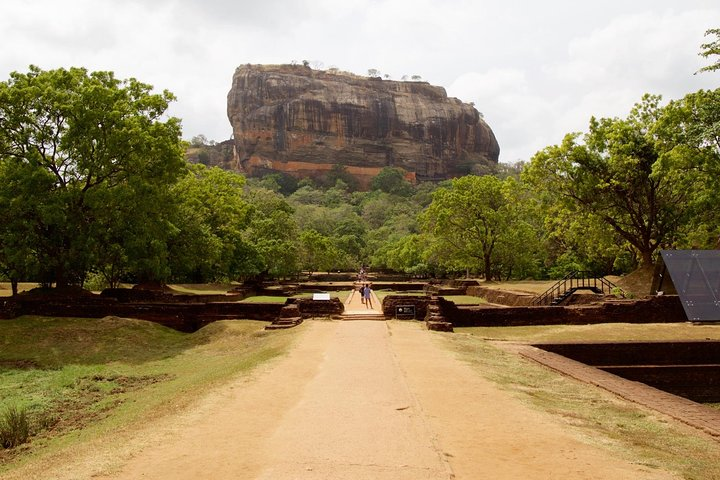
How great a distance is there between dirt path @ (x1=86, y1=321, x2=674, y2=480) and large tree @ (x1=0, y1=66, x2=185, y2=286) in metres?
11.6

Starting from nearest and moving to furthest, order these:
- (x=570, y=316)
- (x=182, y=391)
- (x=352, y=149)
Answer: (x=182, y=391) → (x=570, y=316) → (x=352, y=149)

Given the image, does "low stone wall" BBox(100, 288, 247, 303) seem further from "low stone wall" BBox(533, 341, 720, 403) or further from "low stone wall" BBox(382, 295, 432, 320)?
"low stone wall" BBox(533, 341, 720, 403)

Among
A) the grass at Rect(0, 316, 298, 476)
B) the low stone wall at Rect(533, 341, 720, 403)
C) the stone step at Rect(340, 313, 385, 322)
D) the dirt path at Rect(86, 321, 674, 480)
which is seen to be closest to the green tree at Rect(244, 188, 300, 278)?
the stone step at Rect(340, 313, 385, 322)

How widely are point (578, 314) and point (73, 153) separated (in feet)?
54.3

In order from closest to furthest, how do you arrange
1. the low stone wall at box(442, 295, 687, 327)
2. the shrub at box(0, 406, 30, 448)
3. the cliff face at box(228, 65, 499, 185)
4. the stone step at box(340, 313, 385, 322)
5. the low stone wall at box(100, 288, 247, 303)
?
the shrub at box(0, 406, 30, 448)
the stone step at box(340, 313, 385, 322)
the low stone wall at box(442, 295, 687, 327)
the low stone wall at box(100, 288, 247, 303)
the cliff face at box(228, 65, 499, 185)

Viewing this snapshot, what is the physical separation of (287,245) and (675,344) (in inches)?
1133

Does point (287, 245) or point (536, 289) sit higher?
point (287, 245)

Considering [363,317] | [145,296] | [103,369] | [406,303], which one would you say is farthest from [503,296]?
[103,369]

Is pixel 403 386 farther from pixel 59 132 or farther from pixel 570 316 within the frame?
pixel 59 132

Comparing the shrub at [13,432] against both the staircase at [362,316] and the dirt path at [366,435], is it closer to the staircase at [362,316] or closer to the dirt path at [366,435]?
the dirt path at [366,435]

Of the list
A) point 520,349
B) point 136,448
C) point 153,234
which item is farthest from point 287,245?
point 136,448

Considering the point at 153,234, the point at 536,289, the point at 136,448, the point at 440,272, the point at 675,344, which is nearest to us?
the point at 136,448

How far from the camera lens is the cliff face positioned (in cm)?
12531

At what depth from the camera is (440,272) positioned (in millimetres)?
48406
